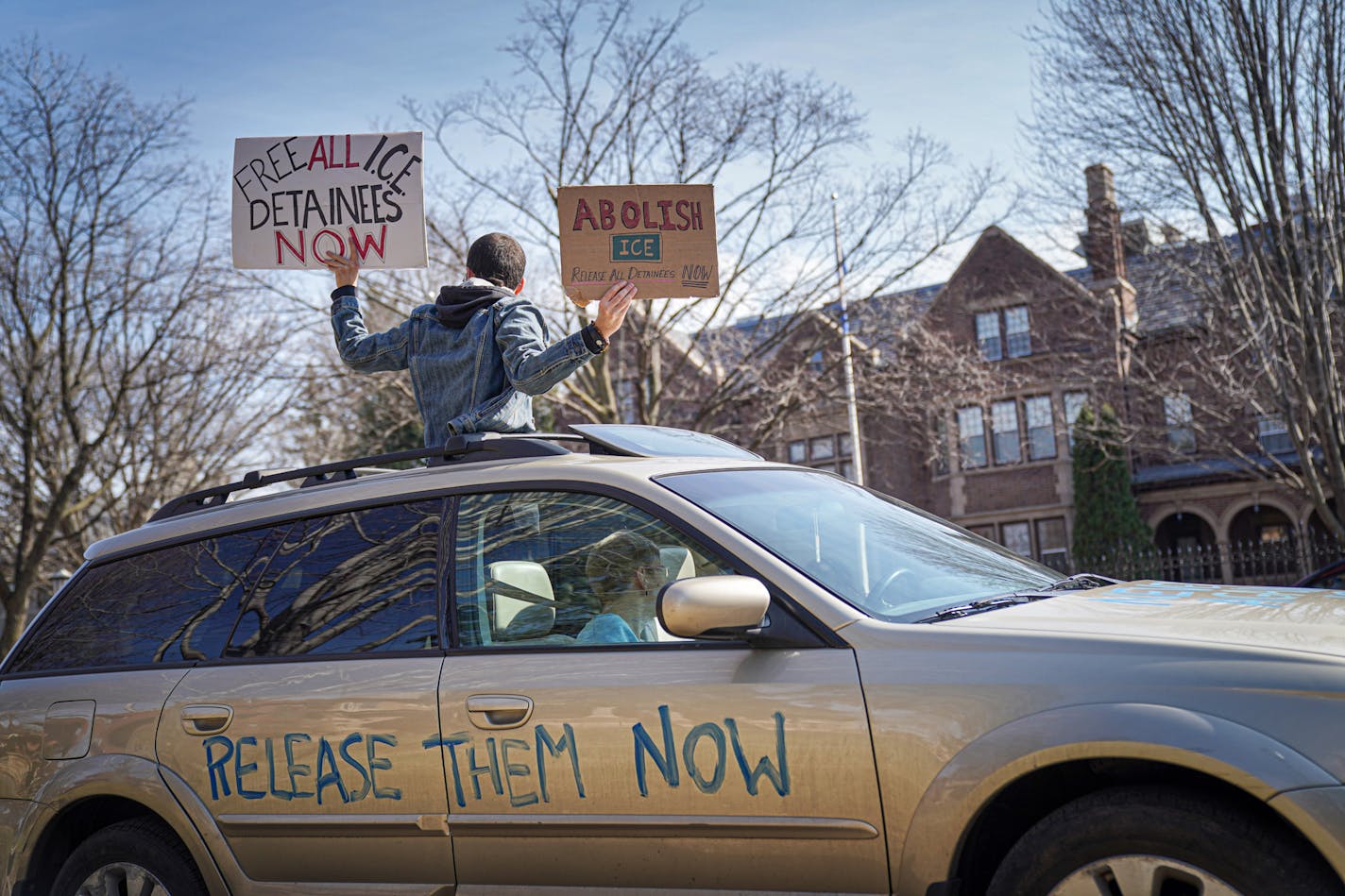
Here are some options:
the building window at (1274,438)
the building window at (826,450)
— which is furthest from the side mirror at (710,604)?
the building window at (826,450)

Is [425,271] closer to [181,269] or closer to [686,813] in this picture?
[181,269]

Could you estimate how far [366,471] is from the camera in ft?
14.7

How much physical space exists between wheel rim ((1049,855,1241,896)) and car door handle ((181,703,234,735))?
2.40m

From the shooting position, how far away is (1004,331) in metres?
32.6

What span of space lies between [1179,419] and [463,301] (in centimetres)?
1937

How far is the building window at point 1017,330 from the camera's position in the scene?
3216 centimetres

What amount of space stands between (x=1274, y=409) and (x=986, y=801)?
16906 mm

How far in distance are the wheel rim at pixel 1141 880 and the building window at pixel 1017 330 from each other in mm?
30681

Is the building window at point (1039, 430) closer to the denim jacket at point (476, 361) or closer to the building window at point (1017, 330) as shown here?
the building window at point (1017, 330)

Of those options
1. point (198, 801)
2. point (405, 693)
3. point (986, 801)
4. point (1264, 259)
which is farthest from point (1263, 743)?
point (1264, 259)

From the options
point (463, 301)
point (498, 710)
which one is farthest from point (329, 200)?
point (498, 710)

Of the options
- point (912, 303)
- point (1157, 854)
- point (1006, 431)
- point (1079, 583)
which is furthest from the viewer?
point (1006, 431)

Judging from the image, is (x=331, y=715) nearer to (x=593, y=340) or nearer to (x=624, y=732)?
(x=624, y=732)

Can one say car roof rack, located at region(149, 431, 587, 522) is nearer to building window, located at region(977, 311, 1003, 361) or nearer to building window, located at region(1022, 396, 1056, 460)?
building window, located at region(1022, 396, 1056, 460)
